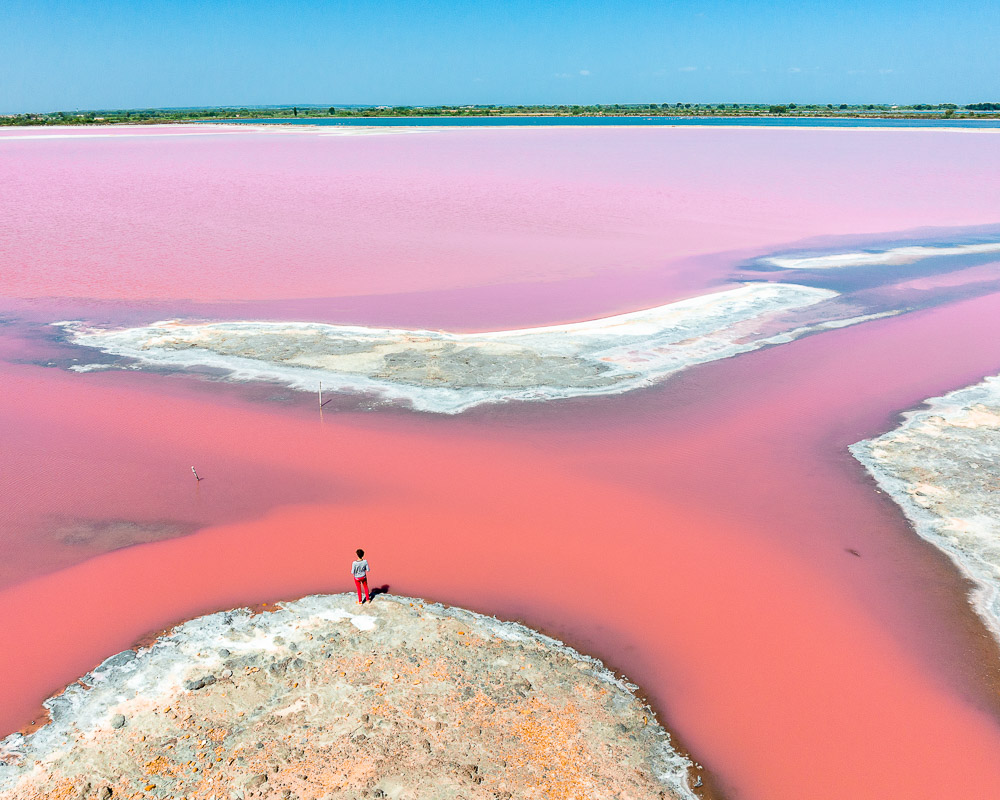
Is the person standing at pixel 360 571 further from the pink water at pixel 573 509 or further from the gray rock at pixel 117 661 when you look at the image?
the gray rock at pixel 117 661

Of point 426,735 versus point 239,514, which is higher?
point 426,735

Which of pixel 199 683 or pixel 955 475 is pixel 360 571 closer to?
pixel 199 683

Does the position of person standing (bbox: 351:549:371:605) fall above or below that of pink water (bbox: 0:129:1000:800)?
above

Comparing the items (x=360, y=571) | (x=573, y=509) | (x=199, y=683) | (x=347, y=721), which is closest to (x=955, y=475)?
(x=573, y=509)

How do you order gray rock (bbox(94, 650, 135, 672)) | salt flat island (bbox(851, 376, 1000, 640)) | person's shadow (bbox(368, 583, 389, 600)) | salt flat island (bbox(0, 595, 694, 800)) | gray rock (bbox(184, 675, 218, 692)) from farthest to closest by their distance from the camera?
salt flat island (bbox(851, 376, 1000, 640)) < person's shadow (bbox(368, 583, 389, 600)) < gray rock (bbox(94, 650, 135, 672)) < gray rock (bbox(184, 675, 218, 692)) < salt flat island (bbox(0, 595, 694, 800))

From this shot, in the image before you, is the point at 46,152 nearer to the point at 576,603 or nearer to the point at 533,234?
the point at 533,234

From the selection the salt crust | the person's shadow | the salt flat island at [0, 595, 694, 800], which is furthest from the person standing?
the salt crust

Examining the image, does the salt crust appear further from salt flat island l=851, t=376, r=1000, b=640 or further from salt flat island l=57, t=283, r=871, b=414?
salt flat island l=851, t=376, r=1000, b=640

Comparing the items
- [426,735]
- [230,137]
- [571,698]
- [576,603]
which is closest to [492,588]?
[576,603]
